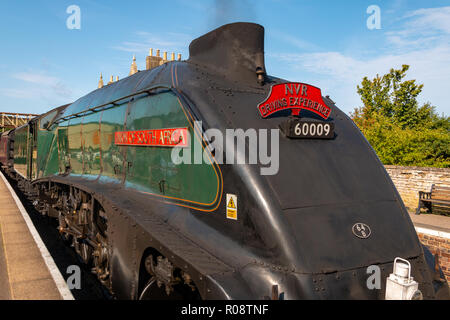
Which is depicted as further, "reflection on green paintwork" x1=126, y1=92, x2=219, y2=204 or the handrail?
the handrail

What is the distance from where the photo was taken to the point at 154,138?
174 inches

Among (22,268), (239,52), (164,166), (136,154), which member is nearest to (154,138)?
(164,166)

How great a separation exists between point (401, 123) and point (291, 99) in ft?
92.7

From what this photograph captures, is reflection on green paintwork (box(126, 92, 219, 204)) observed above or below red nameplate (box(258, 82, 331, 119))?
below

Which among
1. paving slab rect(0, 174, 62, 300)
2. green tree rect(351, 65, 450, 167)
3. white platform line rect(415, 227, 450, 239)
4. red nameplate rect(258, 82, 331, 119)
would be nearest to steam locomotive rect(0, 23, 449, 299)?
red nameplate rect(258, 82, 331, 119)

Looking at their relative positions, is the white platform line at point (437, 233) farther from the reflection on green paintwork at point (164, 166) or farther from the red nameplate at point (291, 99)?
the reflection on green paintwork at point (164, 166)

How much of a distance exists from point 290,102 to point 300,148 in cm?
56

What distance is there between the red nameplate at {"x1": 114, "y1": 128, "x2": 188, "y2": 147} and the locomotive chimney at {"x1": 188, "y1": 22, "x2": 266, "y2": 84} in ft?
3.45

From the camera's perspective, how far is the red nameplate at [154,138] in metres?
3.84

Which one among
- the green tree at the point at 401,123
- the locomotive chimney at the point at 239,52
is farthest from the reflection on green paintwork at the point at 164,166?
the green tree at the point at 401,123

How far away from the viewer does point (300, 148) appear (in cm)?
356

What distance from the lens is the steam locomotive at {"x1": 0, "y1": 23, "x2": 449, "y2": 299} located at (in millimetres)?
2816

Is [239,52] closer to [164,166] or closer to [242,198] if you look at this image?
[164,166]

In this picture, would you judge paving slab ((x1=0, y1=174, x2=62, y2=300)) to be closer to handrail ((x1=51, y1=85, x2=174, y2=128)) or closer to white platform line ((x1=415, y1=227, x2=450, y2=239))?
handrail ((x1=51, y1=85, x2=174, y2=128))
